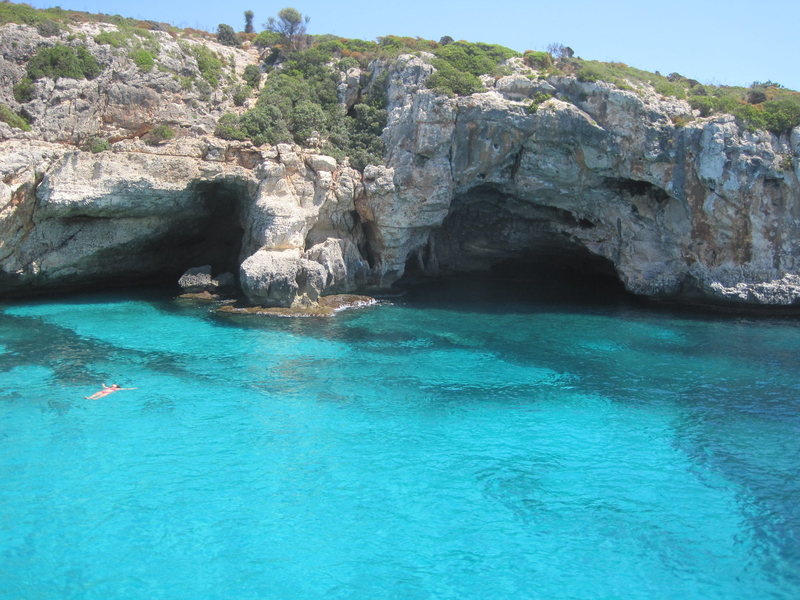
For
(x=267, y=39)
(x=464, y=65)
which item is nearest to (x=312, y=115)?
(x=464, y=65)

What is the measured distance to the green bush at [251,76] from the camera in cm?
3149

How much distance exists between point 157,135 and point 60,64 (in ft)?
17.0

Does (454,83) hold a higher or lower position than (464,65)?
lower

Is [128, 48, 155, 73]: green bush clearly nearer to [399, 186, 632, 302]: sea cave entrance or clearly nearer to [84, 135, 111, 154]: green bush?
[84, 135, 111, 154]: green bush

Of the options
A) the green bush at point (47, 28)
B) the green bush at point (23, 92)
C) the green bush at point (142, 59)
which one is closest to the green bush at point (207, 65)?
the green bush at point (142, 59)

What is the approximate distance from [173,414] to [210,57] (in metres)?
22.7

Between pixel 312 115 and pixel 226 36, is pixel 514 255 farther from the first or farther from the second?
pixel 226 36

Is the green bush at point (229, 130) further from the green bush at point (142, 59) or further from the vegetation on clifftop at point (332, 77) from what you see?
the green bush at point (142, 59)

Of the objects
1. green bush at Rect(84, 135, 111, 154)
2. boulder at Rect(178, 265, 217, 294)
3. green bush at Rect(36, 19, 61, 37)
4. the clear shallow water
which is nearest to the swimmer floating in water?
the clear shallow water

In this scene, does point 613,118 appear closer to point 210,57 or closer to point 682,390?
point 682,390

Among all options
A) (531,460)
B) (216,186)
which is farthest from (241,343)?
(531,460)

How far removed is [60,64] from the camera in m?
25.4

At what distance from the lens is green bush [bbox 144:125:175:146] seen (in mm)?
25109

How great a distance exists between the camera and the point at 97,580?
8938mm
